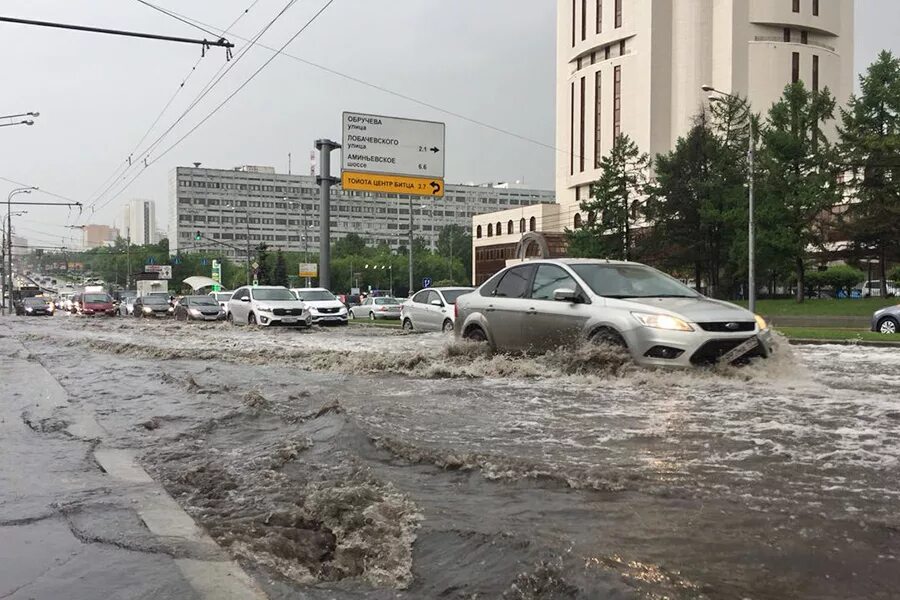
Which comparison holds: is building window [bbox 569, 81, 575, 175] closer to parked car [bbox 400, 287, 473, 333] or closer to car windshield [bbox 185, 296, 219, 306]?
car windshield [bbox 185, 296, 219, 306]

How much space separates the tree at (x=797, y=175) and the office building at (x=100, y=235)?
92711 millimetres

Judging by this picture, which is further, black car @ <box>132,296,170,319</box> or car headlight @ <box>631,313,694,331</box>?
black car @ <box>132,296,170,319</box>

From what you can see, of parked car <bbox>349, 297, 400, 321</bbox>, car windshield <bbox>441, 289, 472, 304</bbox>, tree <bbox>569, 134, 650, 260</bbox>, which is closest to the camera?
car windshield <bbox>441, 289, 472, 304</bbox>

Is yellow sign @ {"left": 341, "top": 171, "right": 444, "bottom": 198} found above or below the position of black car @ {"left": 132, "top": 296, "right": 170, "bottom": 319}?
above

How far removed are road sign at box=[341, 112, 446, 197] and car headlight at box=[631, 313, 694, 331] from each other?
2452cm

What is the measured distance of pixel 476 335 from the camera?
10344 millimetres

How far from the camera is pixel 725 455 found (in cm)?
484

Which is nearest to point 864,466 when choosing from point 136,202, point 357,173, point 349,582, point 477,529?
point 477,529

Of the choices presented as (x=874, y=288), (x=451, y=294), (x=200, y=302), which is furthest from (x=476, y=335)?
(x=874, y=288)

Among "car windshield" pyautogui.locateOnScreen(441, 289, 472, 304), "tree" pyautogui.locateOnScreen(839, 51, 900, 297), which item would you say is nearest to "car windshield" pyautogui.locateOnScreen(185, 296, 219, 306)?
"car windshield" pyautogui.locateOnScreen(441, 289, 472, 304)

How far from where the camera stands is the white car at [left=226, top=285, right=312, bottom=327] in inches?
950

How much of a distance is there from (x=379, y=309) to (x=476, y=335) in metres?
27.4

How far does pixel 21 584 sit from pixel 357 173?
29.3 m

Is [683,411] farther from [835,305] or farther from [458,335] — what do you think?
[835,305]
